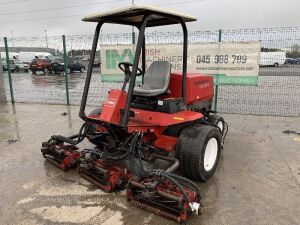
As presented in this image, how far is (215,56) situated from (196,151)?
151 inches

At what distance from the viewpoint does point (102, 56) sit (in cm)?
786

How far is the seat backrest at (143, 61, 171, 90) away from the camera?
168 inches

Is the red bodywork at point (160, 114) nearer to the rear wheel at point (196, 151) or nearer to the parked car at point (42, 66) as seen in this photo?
the rear wheel at point (196, 151)

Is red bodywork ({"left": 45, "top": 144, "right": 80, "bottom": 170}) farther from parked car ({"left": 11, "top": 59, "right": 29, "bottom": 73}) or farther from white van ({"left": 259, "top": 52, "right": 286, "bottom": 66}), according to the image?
parked car ({"left": 11, "top": 59, "right": 29, "bottom": 73})

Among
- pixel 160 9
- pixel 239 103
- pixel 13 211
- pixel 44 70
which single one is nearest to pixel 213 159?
pixel 160 9

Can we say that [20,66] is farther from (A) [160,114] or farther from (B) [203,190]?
(B) [203,190]

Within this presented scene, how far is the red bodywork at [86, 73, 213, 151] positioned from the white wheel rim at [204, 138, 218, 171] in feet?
1.34

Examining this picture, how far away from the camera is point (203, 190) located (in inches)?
Answer: 143

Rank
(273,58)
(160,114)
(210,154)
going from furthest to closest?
(273,58)
(210,154)
(160,114)

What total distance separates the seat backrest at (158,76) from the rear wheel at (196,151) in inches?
31.7

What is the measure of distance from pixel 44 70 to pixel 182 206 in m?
24.8

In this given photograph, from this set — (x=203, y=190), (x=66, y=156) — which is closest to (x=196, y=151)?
(x=203, y=190)

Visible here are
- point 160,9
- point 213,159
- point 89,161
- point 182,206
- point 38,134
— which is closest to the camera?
point 182,206

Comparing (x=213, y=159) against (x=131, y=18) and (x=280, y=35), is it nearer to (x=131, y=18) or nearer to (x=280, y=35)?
(x=131, y=18)
